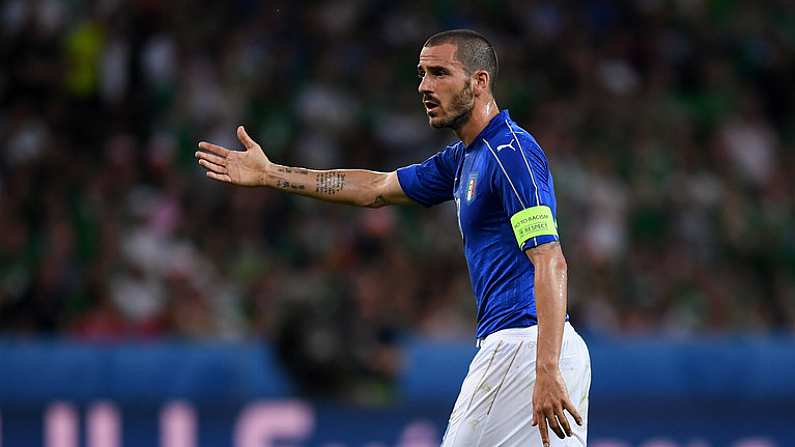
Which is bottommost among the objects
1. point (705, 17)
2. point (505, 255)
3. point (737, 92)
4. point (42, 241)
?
point (505, 255)

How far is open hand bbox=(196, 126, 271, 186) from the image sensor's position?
5859mm

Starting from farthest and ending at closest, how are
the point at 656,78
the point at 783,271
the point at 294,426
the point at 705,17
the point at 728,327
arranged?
the point at 705,17
the point at 656,78
the point at 783,271
the point at 728,327
the point at 294,426

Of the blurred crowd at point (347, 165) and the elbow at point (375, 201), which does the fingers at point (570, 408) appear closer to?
the elbow at point (375, 201)

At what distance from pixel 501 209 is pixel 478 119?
41 cm

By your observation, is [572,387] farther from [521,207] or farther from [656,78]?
[656,78]

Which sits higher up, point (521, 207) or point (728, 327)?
point (728, 327)

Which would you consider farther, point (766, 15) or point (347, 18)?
point (766, 15)

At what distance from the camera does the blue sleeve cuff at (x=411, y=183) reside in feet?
19.6

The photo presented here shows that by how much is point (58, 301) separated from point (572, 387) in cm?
578

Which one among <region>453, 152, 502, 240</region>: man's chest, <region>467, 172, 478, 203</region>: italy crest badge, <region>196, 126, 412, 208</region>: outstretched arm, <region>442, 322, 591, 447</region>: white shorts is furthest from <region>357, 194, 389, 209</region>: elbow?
<region>442, 322, 591, 447</region>: white shorts

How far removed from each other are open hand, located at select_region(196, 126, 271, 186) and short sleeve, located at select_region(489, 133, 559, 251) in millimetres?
1196

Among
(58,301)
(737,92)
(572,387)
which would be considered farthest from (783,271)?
(572,387)

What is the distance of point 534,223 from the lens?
5020 mm

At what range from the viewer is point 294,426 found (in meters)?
9.92
